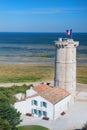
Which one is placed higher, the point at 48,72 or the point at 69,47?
the point at 69,47

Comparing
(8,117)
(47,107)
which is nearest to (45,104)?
(47,107)

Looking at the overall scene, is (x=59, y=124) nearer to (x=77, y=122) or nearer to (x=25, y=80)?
(x=77, y=122)

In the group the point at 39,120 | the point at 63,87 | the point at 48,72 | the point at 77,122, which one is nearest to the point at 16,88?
the point at 63,87

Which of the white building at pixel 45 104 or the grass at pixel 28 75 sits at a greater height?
the white building at pixel 45 104

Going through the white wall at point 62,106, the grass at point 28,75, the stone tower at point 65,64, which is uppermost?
the stone tower at point 65,64

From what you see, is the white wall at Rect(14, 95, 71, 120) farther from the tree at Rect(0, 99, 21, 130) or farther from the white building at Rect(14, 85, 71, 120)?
the tree at Rect(0, 99, 21, 130)

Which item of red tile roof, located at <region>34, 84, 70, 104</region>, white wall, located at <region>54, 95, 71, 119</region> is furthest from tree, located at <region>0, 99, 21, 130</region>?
white wall, located at <region>54, 95, 71, 119</region>

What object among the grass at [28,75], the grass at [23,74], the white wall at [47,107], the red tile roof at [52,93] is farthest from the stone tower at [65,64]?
the grass at [23,74]

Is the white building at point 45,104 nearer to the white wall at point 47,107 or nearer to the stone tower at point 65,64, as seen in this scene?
the white wall at point 47,107
